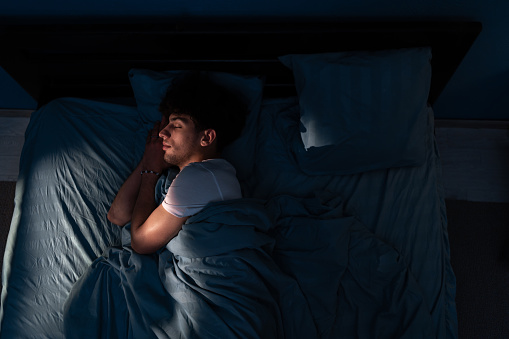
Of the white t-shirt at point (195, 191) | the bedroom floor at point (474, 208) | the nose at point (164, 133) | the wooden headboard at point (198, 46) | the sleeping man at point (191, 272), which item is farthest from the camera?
the bedroom floor at point (474, 208)

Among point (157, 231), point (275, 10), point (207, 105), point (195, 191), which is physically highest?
point (275, 10)

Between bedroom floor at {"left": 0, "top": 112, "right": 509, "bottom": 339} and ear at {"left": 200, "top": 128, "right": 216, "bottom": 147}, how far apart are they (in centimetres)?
115

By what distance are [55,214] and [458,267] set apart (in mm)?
1728

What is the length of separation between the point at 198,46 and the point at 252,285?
942 millimetres

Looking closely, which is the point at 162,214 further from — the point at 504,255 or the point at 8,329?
the point at 504,255

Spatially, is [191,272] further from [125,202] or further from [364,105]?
[364,105]

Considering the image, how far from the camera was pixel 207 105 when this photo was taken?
4.95 feet

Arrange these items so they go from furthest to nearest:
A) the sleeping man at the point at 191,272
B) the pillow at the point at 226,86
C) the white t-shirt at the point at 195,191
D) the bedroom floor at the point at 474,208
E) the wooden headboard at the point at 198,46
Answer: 1. the bedroom floor at the point at 474,208
2. the pillow at the point at 226,86
3. the wooden headboard at the point at 198,46
4. the white t-shirt at the point at 195,191
5. the sleeping man at the point at 191,272

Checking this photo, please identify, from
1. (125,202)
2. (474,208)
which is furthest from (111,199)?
(474,208)

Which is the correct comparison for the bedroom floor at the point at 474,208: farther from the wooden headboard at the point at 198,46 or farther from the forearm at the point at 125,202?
the forearm at the point at 125,202

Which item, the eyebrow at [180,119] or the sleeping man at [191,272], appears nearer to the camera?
the sleeping man at [191,272]

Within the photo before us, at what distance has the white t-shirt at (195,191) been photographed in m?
1.33

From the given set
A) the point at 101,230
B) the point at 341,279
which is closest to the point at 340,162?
the point at 341,279

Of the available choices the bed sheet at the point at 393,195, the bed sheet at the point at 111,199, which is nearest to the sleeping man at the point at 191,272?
the bed sheet at the point at 111,199
